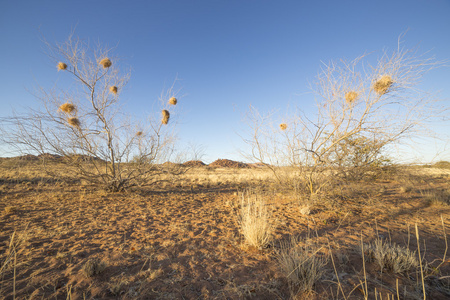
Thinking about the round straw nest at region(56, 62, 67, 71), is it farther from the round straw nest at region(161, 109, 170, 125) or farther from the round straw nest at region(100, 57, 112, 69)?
the round straw nest at region(161, 109, 170, 125)

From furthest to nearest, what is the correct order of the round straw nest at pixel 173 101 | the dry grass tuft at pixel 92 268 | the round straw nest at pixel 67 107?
the round straw nest at pixel 173 101 → the round straw nest at pixel 67 107 → the dry grass tuft at pixel 92 268

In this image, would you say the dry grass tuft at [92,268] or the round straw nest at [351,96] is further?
the round straw nest at [351,96]

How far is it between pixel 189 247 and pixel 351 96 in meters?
5.04

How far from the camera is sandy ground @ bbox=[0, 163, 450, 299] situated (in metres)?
2.18

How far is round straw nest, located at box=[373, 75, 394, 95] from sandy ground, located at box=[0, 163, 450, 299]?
9.59ft

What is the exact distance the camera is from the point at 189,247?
11.1ft

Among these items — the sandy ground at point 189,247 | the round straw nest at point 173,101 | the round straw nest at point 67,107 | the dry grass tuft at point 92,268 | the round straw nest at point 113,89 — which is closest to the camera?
the sandy ground at point 189,247

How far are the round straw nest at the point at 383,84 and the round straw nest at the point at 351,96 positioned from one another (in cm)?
40

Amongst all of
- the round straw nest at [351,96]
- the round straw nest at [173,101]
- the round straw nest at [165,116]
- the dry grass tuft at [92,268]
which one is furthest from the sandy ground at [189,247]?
the round straw nest at [173,101]

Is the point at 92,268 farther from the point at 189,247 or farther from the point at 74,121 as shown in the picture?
the point at 74,121

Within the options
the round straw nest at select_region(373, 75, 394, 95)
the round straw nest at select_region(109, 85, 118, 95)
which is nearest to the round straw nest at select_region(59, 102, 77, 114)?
the round straw nest at select_region(109, 85, 118, 95)

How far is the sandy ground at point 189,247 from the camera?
7.16 ft

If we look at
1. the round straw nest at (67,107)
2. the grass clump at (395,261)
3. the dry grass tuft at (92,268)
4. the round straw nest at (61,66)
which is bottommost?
the grass clump at (395,261)

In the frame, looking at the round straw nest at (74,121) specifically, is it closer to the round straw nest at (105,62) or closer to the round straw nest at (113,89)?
the round straw nest at (113,89)
